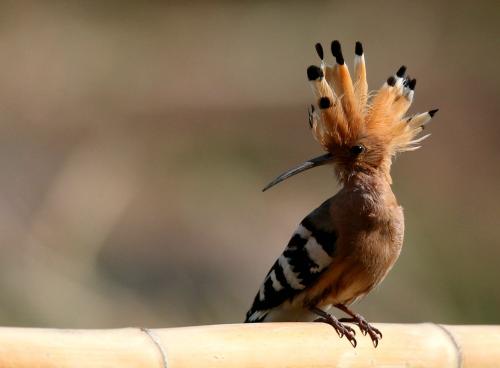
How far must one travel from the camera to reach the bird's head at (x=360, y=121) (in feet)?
6.05

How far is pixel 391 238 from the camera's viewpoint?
183cm

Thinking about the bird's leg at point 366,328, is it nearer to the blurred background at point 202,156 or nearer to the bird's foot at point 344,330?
the bird's foot at point 344,330

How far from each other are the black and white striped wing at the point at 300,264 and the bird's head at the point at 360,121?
0.30 feet

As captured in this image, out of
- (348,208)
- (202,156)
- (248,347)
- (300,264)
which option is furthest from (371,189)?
(202,156)

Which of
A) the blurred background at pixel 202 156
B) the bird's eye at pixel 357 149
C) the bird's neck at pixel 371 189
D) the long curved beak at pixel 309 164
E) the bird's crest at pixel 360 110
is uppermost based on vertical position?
the bird's crest at pixel 360 110

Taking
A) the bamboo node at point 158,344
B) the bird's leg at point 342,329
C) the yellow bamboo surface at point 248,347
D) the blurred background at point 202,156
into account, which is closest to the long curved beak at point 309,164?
the bird's leg at point 342,329

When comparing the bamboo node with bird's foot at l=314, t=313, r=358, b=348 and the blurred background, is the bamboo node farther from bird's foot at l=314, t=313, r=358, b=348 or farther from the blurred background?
the blurred background

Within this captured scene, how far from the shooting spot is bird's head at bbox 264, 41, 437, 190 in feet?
6.05

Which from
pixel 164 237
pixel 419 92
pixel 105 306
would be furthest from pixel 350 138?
A: pixel 419 92

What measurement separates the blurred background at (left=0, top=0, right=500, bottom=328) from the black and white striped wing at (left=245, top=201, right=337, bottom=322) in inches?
52.4

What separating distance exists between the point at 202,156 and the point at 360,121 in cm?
212

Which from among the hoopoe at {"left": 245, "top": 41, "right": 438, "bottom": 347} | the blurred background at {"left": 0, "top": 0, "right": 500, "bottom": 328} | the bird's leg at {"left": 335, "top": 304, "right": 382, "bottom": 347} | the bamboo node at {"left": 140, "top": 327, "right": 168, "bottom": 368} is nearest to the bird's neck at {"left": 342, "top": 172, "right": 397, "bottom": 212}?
the hoopoe at {"left": 245, "top": 41, "right": 438, "bottom": 347}

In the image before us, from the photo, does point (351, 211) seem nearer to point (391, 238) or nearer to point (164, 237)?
point (391, 238)

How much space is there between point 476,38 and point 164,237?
5.17 ft
